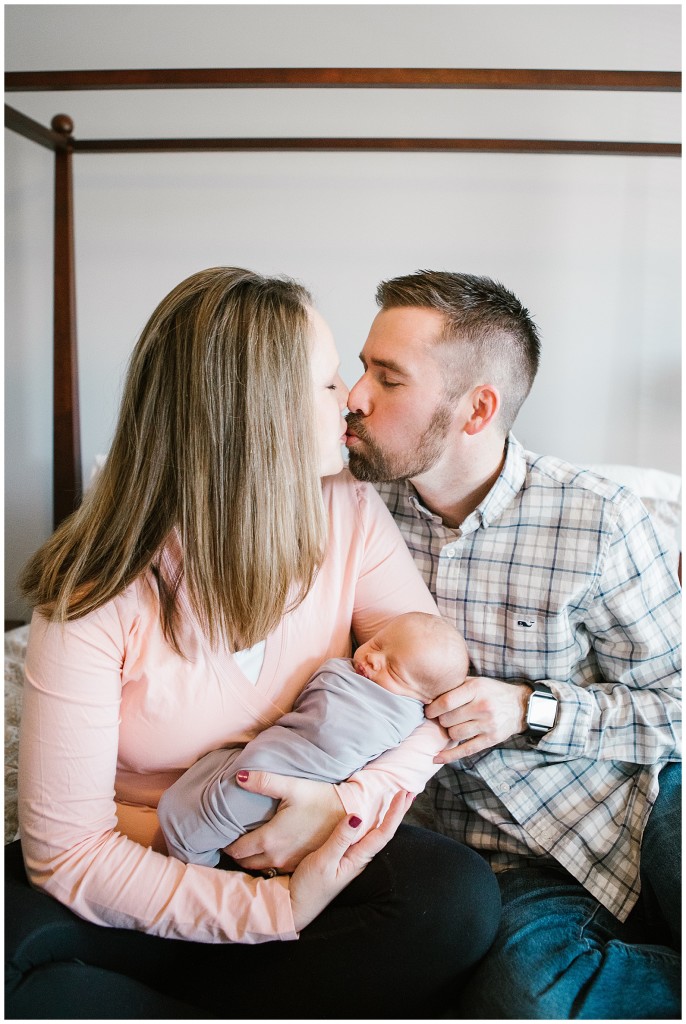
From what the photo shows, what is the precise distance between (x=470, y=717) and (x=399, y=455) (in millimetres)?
408

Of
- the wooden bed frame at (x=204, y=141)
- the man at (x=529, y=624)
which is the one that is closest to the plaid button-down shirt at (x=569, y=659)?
the man at (x=529, y=624)

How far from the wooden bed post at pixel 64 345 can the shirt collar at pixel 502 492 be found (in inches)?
45.3

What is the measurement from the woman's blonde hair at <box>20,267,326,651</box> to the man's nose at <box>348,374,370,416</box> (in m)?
0.19

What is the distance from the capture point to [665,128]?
2.08 metres

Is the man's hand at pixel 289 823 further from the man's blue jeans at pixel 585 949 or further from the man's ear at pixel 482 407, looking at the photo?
the man's ear at pixel 482 407

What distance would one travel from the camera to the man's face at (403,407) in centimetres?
126

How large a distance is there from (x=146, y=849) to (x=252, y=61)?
6.37 ft

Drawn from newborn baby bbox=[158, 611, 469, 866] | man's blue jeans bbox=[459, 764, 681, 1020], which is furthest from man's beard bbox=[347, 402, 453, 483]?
man's blue jeans bbox=[459, 764, 681, 1020]

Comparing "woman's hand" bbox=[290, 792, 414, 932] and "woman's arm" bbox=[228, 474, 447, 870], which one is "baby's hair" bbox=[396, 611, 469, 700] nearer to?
"woman's arm" bbox=[228, 474, 447, 870]

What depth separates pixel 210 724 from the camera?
1074 millimetres

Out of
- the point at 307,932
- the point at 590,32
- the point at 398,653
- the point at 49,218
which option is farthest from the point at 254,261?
the point at 307,932

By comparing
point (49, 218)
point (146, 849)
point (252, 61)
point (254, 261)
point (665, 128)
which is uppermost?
point (252, 61)

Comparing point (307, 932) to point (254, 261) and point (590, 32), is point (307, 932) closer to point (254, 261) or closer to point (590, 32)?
point (254, 261)

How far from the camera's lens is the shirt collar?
4.20 feet
